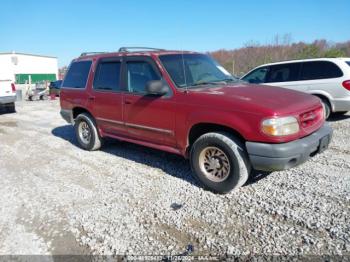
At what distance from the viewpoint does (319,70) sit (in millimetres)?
7871

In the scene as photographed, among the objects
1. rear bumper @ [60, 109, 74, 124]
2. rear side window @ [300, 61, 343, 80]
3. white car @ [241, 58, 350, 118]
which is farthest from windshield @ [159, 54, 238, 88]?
rear side window @ [300, 61, 343, 80]

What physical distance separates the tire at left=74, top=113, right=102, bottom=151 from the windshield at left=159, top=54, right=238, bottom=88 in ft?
7.74

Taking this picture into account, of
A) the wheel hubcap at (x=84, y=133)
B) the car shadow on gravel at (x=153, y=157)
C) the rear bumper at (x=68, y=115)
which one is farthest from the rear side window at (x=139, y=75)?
the rear bumper at (x=68, y=115)

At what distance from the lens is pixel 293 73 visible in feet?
27.2

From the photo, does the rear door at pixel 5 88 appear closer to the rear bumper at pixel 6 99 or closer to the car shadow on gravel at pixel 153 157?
the rear bumper at pixel 6 99

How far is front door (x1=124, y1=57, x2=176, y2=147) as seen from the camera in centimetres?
450

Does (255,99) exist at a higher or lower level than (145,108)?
higher

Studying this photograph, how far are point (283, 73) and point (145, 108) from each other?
530 cm

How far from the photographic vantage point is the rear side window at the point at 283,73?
826 centimetres

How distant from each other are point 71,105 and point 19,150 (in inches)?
63.8

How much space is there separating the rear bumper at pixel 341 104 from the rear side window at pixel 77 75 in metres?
6.05

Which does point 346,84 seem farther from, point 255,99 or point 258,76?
point 255,99

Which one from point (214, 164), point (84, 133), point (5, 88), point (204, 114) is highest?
point (5, 88)

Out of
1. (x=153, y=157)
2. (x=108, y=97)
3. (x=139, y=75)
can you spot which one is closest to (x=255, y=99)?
(x=139, y=75)
